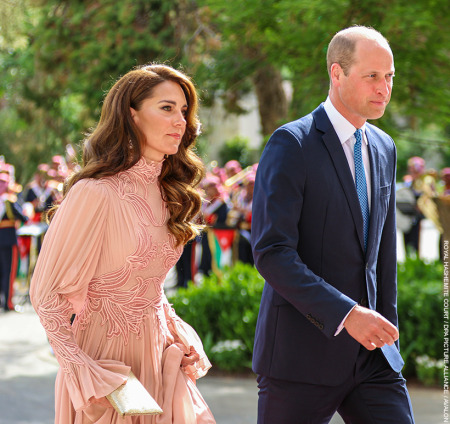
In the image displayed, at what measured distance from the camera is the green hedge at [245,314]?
7.27 meters

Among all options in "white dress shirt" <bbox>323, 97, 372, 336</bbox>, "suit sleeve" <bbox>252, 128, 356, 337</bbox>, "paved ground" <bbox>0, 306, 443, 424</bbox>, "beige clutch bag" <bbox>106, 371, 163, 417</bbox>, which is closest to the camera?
"beige clutch bag" <bbox>106, 371, 163, 417</bbox>

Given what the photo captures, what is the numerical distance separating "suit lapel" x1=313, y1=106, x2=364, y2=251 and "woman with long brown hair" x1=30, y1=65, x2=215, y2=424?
564 mm

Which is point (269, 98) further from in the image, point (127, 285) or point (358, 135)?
point (127, 285)

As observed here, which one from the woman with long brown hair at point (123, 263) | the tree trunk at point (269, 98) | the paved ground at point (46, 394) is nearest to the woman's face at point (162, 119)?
the woman with long brown hair at point (123, 263)

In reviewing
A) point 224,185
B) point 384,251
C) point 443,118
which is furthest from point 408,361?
point 224,185

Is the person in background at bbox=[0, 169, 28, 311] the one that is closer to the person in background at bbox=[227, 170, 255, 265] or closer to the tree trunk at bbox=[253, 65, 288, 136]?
the person in background at bbox=[227, 170, 255, 265]

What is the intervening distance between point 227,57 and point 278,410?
7.24 m

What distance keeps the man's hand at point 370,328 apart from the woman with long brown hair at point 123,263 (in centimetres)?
78

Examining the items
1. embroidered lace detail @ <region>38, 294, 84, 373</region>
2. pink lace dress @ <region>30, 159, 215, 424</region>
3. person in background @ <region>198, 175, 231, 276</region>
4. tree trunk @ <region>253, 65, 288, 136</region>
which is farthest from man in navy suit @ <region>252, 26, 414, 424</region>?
person in background @ <region>198, 175, 231, 276</region>

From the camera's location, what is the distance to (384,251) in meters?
3.34

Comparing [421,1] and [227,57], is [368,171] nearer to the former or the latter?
[421,1]

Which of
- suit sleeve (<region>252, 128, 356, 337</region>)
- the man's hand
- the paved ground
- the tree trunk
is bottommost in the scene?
the paved ground

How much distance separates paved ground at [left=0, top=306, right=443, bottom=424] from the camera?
6559 mm

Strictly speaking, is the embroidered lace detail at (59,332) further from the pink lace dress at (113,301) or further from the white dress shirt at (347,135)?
the white dress shirt at (347,135)
